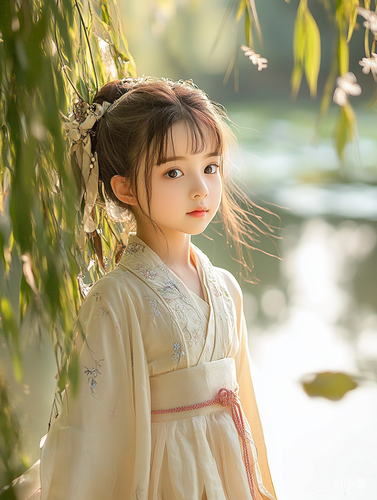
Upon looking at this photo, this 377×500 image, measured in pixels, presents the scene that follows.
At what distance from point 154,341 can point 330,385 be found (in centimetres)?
149

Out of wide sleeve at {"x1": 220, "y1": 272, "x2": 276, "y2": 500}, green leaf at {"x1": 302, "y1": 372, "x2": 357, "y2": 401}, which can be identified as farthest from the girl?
green leaf at {"x1": 302, "y1": 372, "x2": 357, "y2": 401}

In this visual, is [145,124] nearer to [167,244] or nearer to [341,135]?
[167,244]

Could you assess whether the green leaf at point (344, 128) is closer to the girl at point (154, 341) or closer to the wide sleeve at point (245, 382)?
the girl at point (154, 341)

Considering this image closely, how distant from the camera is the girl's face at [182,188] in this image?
2.75 ft

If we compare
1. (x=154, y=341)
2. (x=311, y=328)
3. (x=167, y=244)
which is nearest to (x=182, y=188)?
(x=167, y=244)

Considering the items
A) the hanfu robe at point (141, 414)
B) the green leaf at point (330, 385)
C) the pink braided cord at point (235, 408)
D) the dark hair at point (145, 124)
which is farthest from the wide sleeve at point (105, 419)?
the green leaf at point (330, 385)

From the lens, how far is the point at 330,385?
2.10 meters

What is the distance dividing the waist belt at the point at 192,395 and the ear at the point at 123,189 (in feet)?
1.05

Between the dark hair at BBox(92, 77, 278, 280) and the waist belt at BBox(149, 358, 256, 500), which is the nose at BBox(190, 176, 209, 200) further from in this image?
the waist belt at BBox(149, 358, 256, 500)

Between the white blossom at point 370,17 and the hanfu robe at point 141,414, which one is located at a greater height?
the white blossom at point 370,17

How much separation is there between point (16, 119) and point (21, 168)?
0.26 ft

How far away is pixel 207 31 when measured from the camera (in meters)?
4.33

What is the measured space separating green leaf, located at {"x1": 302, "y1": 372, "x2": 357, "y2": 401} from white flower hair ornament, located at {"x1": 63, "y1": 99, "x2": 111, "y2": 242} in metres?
1.50

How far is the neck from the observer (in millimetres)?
933
